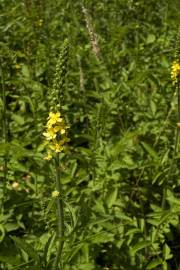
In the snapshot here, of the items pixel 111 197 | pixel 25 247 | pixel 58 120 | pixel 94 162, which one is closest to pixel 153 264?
pixel 111 197

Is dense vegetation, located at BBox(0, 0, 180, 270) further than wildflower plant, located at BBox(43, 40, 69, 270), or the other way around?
dense vegetation, located at BBox(0, 0, 180, 270)

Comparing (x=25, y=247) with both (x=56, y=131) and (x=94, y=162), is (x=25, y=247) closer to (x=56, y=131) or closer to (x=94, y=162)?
(x=56, y=131)

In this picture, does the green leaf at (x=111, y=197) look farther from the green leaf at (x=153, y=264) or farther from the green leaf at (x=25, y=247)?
the green leaf at (x=25, y=247)

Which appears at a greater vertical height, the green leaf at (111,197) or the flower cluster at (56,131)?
the flower cluster at (56,131)

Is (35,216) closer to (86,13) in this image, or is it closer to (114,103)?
(114,103)

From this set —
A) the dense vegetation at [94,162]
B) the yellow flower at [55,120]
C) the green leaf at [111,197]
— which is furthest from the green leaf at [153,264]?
the yellow flower at [55,120]

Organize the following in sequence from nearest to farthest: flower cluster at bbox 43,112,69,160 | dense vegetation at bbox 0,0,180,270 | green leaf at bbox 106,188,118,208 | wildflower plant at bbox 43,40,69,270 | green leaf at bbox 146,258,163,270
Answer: wildflower plant at bbox 43,40,69,270, flower cluster at bbox 43,112,69,160, dense vegetation at bbox 0,0,180,270, green leaf at bbox 146,258,163,270, green leaf at bbox 106,188,118,208

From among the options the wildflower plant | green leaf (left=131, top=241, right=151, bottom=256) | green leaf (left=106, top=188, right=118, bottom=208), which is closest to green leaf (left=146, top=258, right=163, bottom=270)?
green leaf (left=131, top=241, right=151, bottom=256)

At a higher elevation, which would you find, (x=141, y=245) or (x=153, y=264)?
(x=141, y=245)

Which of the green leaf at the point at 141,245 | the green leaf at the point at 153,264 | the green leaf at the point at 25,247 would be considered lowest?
the green leaf at the point at 153,264

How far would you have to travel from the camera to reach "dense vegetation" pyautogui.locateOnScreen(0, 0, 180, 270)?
3.09m

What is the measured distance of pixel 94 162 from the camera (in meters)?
3.72

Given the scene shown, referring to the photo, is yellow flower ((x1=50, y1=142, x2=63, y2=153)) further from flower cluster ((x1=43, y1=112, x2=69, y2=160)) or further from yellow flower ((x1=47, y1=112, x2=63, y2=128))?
yellow flower ((x1=47, y1=112, x2=63, y2=128))

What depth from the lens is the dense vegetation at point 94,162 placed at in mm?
3086
